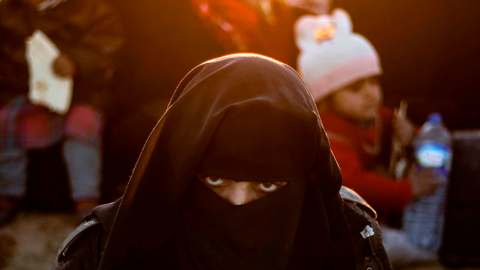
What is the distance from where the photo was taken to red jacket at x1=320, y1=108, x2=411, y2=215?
281 cm

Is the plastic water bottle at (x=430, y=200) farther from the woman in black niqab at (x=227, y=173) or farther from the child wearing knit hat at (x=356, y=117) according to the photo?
the woman in black niqab at (x=227, y=173)

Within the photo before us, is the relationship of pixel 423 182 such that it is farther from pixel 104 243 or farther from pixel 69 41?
pixel 69 41

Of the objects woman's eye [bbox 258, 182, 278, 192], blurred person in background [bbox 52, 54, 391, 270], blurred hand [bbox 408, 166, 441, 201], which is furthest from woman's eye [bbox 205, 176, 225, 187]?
blurred hand [bbox 408, 166, 441, 201]

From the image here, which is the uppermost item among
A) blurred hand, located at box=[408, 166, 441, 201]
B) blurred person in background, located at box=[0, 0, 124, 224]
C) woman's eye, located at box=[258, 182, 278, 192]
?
woman's eye, located at box=[258, 182, 278, 192]

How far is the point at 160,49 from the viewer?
3646 millimetres

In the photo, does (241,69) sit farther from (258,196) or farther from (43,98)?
(43,98)

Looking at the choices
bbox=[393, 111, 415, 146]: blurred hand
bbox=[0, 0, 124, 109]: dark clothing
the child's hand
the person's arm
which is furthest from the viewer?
bbox=[393, 111, 415, 146]: blurred hand

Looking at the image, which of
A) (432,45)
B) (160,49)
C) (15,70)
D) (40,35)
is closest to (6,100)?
(15,70)

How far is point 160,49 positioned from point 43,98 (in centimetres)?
97

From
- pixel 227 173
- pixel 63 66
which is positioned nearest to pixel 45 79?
pixel 63 66

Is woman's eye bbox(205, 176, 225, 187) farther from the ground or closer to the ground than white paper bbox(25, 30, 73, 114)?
farther from the ground

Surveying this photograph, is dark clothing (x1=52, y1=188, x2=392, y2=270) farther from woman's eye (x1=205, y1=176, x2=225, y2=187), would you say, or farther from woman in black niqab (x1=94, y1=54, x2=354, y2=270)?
woman's eye (x1=205, y1=176, x2=225, y2=187)

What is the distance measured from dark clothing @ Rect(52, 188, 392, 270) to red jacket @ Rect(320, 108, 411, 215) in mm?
1144

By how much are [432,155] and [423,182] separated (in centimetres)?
20
